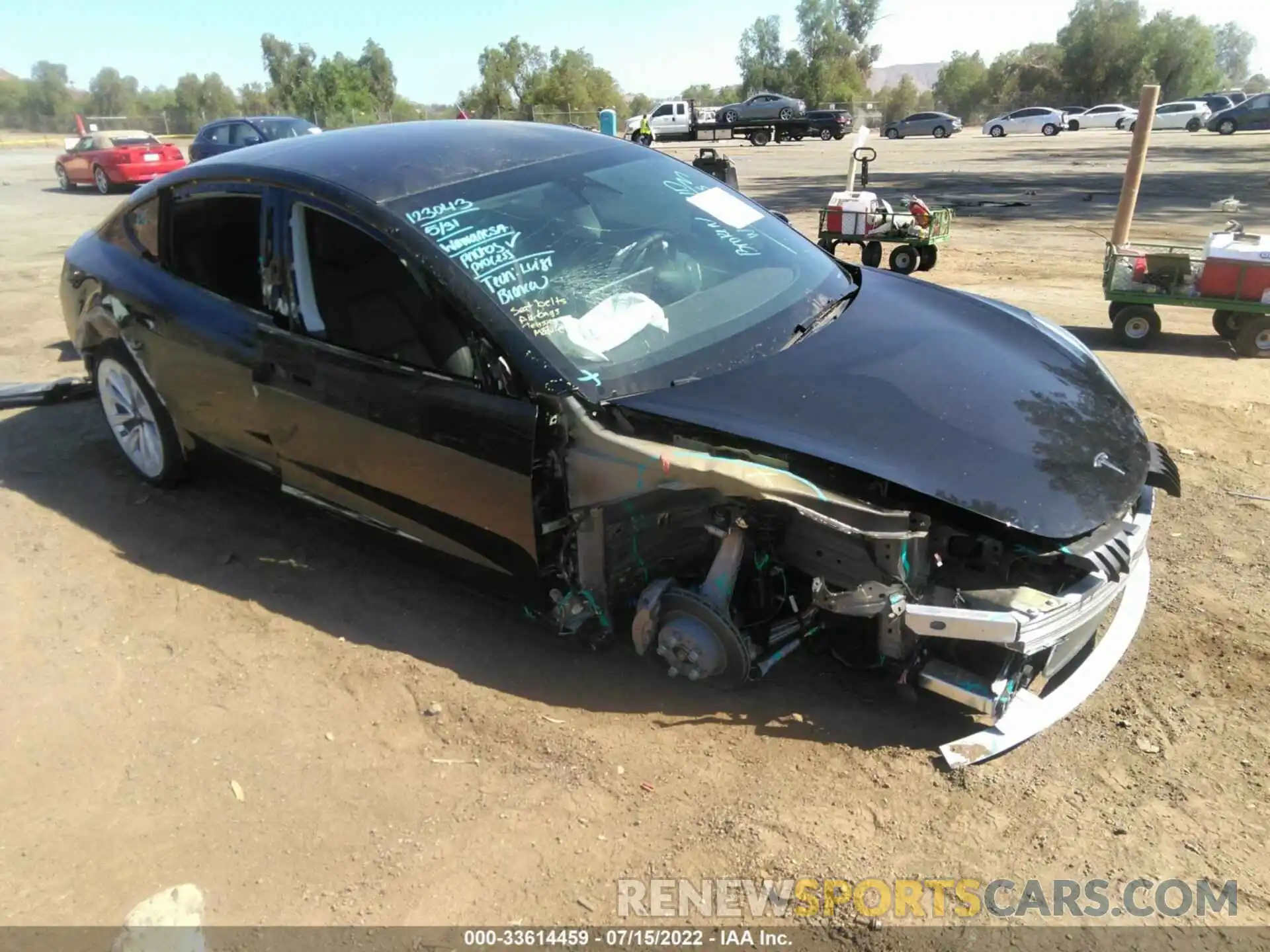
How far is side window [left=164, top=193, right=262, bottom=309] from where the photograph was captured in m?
3.74

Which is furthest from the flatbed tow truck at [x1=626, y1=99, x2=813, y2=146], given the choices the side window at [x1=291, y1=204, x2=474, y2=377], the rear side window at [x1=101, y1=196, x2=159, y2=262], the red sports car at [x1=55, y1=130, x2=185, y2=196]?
the side window at [x1=291, y1=204, x2=474, y2=377]

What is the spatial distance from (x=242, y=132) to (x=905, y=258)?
14976mm

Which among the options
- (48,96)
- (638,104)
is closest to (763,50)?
(638,104)

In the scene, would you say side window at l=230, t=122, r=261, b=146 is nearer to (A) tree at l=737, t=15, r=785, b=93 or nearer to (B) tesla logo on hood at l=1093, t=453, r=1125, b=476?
(B) tesla logo on hood at l=1093, t=453, r=1125, b=476

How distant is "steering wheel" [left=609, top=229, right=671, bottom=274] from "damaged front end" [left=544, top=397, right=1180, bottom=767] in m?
0.77

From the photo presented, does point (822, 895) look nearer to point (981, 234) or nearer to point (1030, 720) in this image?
point (1030, 720)

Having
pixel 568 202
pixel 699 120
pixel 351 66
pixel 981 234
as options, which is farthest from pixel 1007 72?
pixel 568 202

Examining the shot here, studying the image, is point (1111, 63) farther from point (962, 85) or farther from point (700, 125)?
point (700, 125)

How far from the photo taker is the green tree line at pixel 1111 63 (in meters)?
63.4

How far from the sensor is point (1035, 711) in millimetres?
2730

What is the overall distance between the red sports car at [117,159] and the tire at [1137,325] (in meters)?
18.9

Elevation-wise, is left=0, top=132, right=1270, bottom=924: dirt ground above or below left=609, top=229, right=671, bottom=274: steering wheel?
→ below

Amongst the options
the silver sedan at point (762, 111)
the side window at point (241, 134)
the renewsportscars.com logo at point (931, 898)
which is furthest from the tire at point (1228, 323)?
the silver sedan at point (762, 111)

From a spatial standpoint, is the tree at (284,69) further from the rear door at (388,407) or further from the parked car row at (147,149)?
the rear door at (388,407)
